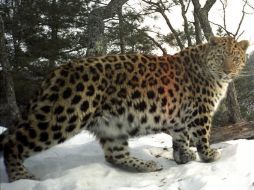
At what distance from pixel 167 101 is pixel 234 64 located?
120 centimetres

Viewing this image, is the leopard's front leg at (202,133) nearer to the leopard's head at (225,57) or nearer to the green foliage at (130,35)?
the leopard's head at (225,57)

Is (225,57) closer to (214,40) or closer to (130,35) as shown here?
(214,40)

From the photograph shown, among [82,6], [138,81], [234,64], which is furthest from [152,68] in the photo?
[82,6]

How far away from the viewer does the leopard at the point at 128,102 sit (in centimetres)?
554

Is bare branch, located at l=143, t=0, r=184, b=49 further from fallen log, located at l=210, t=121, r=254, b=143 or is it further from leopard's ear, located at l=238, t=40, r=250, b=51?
leopard's ear, located at l=238, t=40, r=250, b=51

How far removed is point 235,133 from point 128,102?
115 inches

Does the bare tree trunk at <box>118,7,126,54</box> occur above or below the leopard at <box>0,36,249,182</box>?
above

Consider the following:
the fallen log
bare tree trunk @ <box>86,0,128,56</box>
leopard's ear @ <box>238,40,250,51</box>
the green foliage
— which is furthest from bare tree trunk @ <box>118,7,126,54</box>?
leopard's ear @ <box>238,40,250,51</box>

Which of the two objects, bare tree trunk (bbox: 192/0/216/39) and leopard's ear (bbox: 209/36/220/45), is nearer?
leopard's ear (bbox: 209/36/220/45)

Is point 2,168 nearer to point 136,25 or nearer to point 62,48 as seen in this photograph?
point 62,48

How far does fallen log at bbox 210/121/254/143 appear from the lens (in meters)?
8.02

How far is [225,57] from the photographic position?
22.2 ft

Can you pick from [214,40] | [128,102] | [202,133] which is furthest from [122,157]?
[214,40]

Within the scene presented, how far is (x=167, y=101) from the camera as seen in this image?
255 inches
